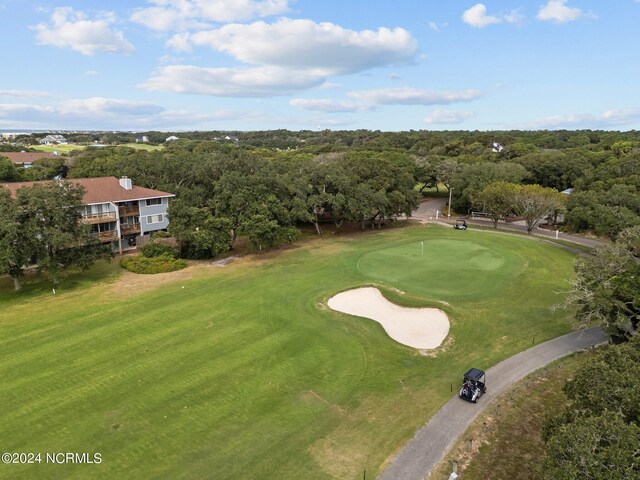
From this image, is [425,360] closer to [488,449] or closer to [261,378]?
[488,449]

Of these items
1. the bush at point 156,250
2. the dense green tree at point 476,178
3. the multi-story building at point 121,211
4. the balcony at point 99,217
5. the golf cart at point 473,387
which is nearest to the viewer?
the golf cart at point 473,387

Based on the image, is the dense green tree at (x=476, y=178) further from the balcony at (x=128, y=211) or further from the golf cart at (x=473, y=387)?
the golf cart at (x=473, y=387)

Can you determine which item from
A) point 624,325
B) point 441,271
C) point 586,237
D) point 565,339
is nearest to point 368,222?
point 441,271

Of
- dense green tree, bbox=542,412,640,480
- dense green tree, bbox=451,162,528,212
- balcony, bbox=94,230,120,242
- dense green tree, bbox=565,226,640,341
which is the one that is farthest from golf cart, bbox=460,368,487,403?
dense green tree, bbox=451,162,528,212

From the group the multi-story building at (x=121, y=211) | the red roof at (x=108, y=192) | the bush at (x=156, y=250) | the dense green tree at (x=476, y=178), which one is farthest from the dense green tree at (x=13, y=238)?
the dense green tree at (x=476, y=178)

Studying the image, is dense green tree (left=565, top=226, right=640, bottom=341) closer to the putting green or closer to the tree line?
the putting green

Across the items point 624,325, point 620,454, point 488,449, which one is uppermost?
point 620,454
